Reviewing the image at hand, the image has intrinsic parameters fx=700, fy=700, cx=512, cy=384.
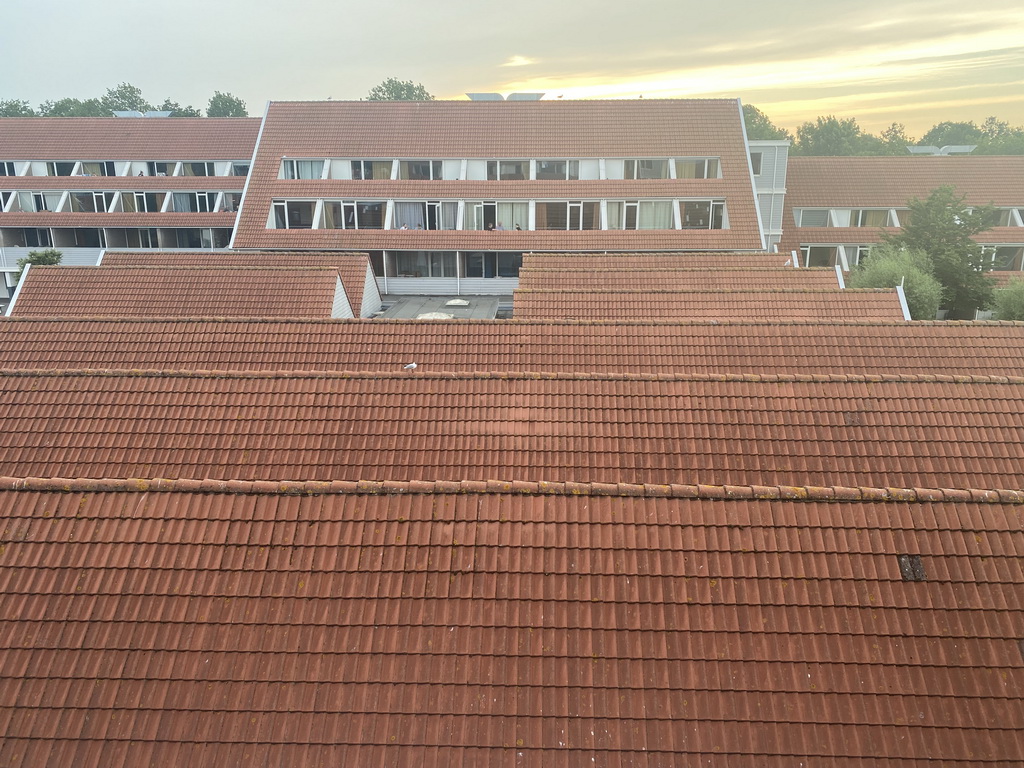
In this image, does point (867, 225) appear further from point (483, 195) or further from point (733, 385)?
point (733, 385)

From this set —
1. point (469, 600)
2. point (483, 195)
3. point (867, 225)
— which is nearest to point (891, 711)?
point (469, 600)

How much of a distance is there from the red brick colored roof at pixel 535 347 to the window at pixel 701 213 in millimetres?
19350

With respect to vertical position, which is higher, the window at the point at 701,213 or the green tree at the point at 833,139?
the green tree at the point at 833,139

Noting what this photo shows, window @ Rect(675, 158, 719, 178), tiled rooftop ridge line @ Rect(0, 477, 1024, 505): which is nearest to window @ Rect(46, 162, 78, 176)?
window @ Rect(675, 158, 719, 178)

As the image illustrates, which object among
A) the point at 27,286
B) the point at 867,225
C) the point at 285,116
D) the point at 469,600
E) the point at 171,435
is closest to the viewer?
the point at 469,600

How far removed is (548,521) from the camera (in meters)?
6.87

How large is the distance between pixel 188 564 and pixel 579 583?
368 centimetres

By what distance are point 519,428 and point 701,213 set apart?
25916 millimetres

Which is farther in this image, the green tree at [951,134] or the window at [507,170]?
the green tree at [951,134]

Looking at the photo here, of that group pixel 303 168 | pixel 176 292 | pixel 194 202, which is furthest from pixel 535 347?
pixel 194 202

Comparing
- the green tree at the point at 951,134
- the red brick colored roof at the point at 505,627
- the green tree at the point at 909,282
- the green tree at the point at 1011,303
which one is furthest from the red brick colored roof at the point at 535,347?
the green tree at the point at 951,134

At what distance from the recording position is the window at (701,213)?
3359 centimetres

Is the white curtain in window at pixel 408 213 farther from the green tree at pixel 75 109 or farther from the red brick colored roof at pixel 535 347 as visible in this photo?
the green tree at pixel 75 109

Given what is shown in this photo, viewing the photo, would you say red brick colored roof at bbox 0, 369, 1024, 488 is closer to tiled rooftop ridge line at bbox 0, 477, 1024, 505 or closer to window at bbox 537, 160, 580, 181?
tiled rooftop ridge line at bbox 0, 477, 1024, 505
